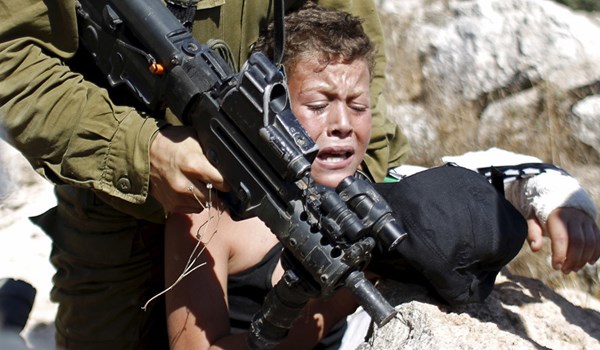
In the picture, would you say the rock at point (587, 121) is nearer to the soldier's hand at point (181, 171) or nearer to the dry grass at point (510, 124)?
the dry grass at point (510, 124)

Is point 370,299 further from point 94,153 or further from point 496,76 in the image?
point 496,76

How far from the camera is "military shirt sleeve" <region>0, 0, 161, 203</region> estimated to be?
8.39ft

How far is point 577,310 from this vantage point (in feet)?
10.1

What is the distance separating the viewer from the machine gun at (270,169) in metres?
2.31

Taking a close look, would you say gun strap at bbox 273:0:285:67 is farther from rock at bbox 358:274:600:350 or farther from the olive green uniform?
rock at bbox 358:274:600:350

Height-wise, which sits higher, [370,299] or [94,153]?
[94,153]

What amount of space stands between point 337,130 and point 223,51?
15.7 inches

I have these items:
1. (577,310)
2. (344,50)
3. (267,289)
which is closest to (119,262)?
(267,289)

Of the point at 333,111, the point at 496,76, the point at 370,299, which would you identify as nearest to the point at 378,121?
the point at 333,111

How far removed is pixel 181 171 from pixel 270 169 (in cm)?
24

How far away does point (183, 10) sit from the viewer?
8.81 feet

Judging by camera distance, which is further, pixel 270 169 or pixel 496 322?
pixel 496 322

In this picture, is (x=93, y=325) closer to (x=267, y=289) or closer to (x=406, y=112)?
(x=267, y=289)

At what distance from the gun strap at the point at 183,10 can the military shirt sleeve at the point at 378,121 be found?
621 mm
